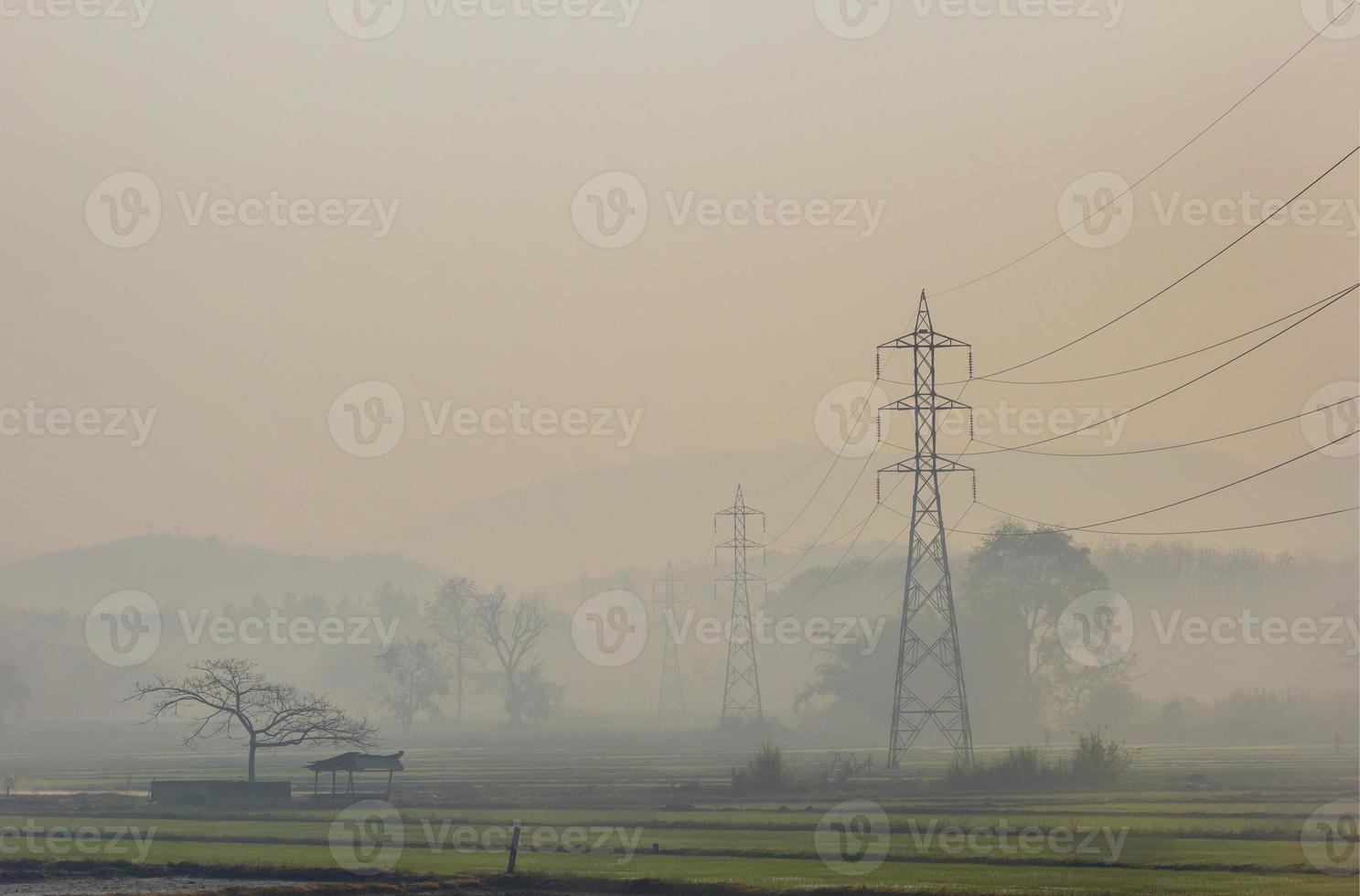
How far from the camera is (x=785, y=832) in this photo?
59.6 m

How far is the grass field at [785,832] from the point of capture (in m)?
46.2

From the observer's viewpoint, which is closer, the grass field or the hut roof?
the grass field

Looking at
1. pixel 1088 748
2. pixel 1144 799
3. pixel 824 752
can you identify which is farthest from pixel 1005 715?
pixel 1144 799

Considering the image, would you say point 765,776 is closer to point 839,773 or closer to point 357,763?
point 839,773

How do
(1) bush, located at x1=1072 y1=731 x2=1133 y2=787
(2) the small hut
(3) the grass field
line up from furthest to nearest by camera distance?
(1) bush, located at x1=1072 y1=731 x2=1133 y2=787
(2) the small hut
(3) the grass field

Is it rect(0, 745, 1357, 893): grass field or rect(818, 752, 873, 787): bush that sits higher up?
rect(818, 752, 873, 787): bush

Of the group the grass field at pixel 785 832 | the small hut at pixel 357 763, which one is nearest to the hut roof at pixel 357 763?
the small hut at pixel 357 763

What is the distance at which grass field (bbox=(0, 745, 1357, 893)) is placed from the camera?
46250 millimetres

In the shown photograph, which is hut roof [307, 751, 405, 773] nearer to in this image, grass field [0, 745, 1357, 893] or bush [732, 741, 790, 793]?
grass field [0, 745, 1357, 893]

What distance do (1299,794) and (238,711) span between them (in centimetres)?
5667

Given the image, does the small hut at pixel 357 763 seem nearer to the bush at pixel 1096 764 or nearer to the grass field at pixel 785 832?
the grass field at pixel 785 832

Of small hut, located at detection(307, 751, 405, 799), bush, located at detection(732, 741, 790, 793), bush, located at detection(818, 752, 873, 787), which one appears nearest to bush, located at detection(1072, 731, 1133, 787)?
bush, located at detection(818, 752, 873, 787)

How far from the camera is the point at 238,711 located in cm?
8881

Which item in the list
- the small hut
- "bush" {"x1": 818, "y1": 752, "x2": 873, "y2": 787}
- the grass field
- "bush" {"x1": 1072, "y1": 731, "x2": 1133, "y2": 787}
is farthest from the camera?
"bush" {"x1": 1072, "y1": 731, "x2": 1133, "y2": 787}
